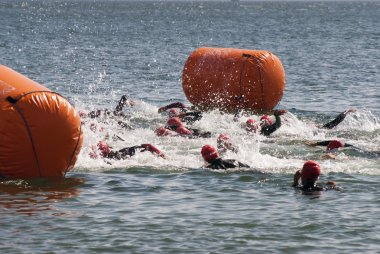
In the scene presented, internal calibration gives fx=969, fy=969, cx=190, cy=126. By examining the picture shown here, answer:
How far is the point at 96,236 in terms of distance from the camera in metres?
15.3

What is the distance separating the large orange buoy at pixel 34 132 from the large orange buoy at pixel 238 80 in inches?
455

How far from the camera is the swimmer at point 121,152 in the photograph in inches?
836

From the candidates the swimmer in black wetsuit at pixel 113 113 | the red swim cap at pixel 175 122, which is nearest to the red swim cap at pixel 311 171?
the red swim cap at pixel 175 122

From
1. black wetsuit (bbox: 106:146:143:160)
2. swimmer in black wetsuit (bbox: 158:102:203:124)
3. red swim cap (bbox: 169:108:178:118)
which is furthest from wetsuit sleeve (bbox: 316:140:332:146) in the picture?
red swim cap (bbox: 169:108:178:118)

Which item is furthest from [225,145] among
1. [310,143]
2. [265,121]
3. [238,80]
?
[238,80]

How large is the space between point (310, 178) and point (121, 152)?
197 inches

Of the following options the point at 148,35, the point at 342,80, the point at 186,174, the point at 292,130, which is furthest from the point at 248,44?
the point at 186,174

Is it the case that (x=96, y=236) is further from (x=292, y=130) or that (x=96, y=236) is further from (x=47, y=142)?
(x=292, y=130)

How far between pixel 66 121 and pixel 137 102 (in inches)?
513

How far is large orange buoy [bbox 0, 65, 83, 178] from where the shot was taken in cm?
1783

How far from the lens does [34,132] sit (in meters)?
17.9

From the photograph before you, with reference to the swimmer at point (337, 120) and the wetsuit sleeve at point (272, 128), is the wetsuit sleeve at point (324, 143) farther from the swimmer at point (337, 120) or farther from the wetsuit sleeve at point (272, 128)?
the swimmer at point (337, 120)

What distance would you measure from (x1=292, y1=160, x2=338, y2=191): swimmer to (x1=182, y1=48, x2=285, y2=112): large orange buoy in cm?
1098

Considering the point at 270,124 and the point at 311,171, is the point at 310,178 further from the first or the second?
the point at 270,124
